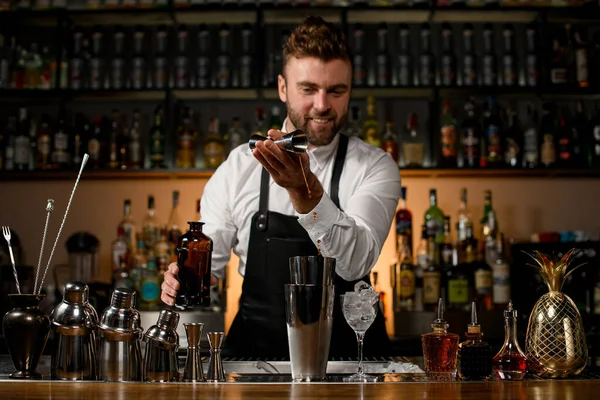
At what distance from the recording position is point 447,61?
3336 millimetres

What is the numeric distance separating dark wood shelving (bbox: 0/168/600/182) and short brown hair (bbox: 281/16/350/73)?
A: 118 centimetres

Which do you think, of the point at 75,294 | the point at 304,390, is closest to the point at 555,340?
the point at 304,390

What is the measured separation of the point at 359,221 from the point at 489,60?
1688 mm

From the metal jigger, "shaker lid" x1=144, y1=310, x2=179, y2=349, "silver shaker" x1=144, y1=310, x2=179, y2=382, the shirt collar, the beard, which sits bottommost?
"silver shaker" x1=144, y1=310, x2=179, y2=382

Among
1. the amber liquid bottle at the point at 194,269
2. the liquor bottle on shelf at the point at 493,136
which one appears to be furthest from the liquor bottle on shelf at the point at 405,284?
the amber liquid bottle at the point at 194,269

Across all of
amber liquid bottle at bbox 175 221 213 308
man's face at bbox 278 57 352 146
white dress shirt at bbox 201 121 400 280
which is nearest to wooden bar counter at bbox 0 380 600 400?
amber liquid bottle at bbox 175 221 213 308

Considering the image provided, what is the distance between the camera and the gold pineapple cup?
126 centimetres

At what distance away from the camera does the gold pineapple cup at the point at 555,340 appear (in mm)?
1256

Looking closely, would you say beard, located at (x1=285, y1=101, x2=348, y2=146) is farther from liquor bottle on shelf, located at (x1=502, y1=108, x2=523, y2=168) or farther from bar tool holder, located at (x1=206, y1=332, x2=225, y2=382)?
liquor bottle on shelf, located at (x1=502, y1=108, x2=523, y2=168)

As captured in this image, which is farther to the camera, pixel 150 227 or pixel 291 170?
pixel 150 227

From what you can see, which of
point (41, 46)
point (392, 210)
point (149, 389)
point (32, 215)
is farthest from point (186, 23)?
point (149, 389)

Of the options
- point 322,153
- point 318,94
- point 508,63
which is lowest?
point 322,153

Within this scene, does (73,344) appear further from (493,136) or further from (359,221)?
(493,136)

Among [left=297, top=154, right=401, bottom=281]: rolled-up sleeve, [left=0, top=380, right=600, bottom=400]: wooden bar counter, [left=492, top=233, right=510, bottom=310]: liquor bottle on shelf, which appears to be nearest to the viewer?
[left=0, top=380, right=600, bottom=400]: wooden bar counter
